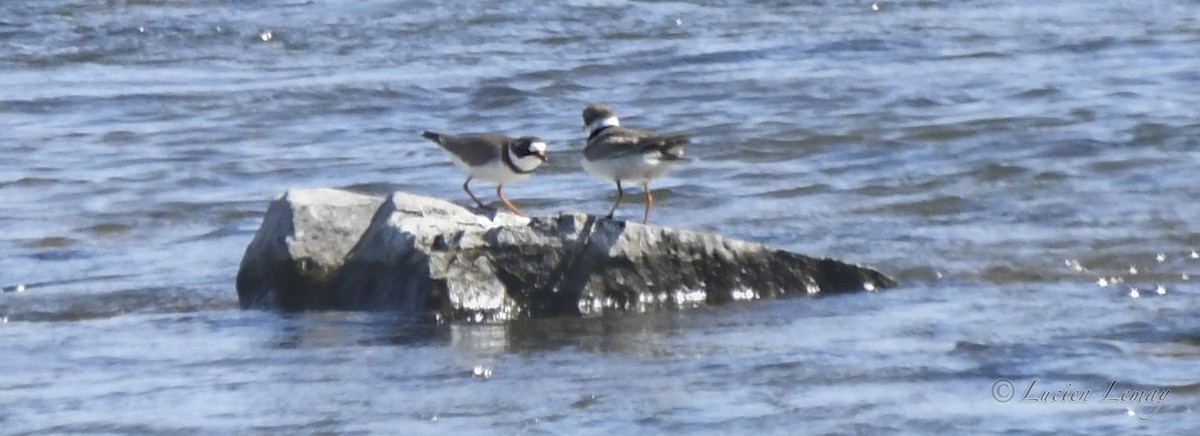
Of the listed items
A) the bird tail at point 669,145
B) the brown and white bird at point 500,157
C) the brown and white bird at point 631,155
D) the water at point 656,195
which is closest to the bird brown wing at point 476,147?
the brown and white bird at point 500,157

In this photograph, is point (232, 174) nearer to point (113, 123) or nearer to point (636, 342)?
point (113, 123)

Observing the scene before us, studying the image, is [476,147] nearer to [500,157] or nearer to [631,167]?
[500,157]

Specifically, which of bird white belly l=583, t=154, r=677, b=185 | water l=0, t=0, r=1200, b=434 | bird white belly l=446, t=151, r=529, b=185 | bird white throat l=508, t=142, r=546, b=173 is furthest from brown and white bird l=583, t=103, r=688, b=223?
water l=0, t=0, r=1200, b=434

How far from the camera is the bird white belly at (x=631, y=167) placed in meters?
8.99

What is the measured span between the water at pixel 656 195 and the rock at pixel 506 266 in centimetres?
15

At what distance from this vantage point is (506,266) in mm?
8375

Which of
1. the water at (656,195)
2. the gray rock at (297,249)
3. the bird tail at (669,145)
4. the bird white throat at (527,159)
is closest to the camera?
the water at (656,195)

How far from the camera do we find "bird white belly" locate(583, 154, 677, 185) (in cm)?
899

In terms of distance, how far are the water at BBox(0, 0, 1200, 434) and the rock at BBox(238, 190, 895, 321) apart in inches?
5.9

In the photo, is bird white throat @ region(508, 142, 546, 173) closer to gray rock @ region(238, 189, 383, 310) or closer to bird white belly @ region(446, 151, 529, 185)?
bird white belly @ region(446, 151, 529, 185)

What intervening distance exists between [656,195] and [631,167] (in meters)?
2.63

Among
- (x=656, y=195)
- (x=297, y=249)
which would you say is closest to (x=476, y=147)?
(x=297, y=249)

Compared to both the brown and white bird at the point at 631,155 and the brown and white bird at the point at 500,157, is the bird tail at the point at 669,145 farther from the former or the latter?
the brown and white bird at the point at 500,157

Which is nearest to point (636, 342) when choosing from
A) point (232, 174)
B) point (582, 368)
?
point (582, 368)
